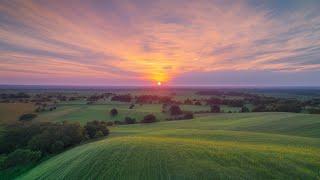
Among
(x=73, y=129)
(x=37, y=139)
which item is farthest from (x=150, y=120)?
(x=37, y=139)

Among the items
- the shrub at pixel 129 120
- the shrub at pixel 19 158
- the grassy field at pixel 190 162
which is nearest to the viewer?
the grassy field at pixel 190 162

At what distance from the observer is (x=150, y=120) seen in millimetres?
81125

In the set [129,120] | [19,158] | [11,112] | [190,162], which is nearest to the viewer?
[190,162]

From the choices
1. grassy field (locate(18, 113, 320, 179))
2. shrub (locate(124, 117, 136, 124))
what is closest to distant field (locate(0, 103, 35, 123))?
shrub (locate(124, 117, 136, 124))

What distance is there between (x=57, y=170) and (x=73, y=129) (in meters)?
21.6

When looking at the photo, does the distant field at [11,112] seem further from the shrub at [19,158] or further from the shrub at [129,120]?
the shrub at [19,158]

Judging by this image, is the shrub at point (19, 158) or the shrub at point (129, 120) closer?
the shrub at point (19, 158)

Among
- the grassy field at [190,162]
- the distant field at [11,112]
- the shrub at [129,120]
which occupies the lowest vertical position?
the shrub at [129,120]

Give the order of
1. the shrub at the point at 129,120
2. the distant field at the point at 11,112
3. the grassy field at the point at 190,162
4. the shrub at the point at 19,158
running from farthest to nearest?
the shrub at the point at 129,120 < the distant field at the point at 11,112 < the shrub at the point at 19,158 < the grassy field at the point at 190,162

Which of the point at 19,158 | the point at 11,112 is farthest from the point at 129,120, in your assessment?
the point at 19,158

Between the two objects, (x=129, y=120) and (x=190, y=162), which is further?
(x=129, y=120)

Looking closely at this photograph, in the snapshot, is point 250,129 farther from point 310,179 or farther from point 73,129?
point 73,129

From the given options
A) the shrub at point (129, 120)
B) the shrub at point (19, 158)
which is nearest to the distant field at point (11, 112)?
the shrub at point (129, 120)

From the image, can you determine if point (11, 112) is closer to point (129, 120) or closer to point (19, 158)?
point (129, 120)
